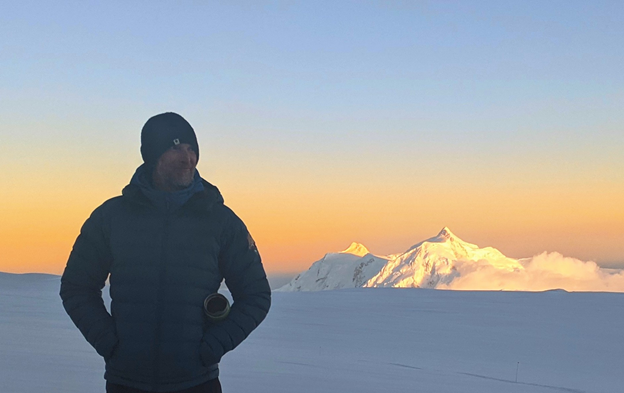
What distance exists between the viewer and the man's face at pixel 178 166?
265 centimetres

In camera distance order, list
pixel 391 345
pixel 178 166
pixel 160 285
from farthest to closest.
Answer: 1. pixel 391 345
2. pixel 178 166
3. pixel 160 285

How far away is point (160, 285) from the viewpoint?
255cm

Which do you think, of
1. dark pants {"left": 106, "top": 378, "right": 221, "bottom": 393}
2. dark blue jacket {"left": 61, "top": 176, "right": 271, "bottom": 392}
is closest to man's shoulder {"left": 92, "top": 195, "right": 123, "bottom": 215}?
dark blue jacket {"left": 61, "top": 176, "right": 271, "bottom": 392}

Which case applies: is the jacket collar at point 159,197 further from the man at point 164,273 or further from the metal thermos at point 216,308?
the metal thermos at point 216,308

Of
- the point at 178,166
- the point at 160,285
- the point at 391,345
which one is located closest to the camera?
the point at 160,285

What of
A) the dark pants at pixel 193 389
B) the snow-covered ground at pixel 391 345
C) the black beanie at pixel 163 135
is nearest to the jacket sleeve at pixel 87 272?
the dark pants at pixel 193 389

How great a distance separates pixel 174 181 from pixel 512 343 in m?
11.2

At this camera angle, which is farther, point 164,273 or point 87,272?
point 87,272

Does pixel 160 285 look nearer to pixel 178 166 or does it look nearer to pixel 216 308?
pixel 216 308

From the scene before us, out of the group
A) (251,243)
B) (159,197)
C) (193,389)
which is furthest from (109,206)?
(193,389)

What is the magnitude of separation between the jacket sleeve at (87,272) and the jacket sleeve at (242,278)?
0.44 metres

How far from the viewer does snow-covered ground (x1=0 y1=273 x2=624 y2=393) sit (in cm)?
702

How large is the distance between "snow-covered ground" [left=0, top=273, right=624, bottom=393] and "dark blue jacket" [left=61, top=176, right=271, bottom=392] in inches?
141

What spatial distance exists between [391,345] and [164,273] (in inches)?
395
